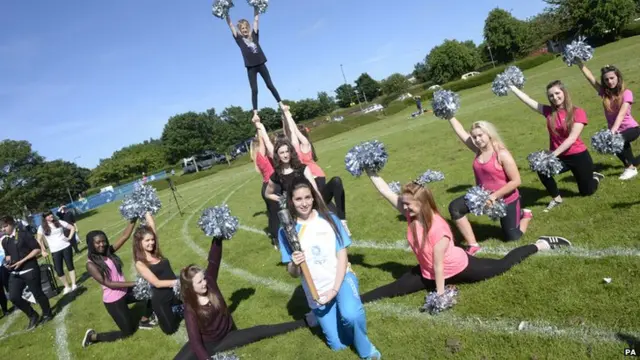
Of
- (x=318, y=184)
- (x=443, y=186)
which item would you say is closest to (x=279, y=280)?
(x=318, y=184)

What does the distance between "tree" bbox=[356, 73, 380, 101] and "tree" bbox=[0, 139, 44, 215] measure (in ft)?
340

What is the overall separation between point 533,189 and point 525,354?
547cm

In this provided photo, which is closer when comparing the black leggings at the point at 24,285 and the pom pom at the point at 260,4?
the pom pom at the point at 260,4

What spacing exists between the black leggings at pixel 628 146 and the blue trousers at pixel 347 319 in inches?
242

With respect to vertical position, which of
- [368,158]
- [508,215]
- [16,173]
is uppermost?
[16,173]

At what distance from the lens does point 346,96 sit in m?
149

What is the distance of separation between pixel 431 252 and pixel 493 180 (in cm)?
184

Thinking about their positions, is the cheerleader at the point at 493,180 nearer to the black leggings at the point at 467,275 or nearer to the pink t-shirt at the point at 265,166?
the black leggings at the point at 467,275

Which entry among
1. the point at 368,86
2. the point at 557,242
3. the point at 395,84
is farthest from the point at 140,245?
the point at 368,86

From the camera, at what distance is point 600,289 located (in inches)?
165

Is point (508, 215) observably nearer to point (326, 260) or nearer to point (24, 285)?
point (326, 260)

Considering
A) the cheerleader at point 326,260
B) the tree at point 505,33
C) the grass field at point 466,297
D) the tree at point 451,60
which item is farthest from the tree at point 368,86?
the cheerleader at point 326,260

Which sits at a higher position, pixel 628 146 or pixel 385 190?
pixel 385 190

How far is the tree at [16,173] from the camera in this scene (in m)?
50.1
